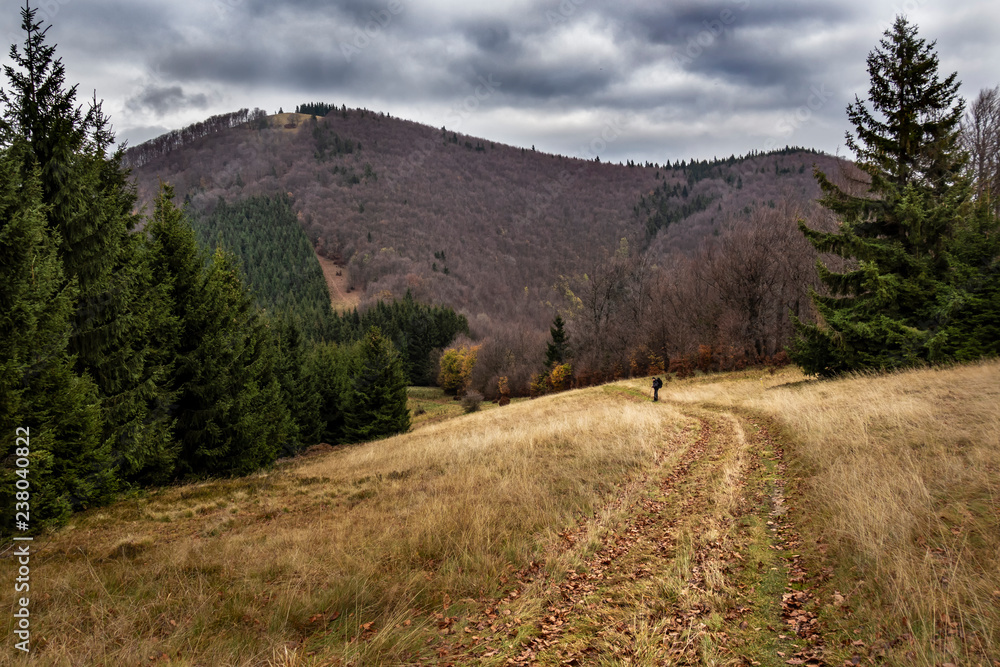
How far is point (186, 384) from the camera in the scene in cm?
1431

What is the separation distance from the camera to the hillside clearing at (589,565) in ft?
13.3

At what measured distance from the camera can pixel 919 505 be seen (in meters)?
5.43

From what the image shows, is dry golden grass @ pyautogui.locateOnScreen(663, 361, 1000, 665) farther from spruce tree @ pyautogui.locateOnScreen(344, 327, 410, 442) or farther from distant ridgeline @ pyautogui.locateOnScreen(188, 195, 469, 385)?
distant ridgeline @ pyautogui.locateOnScreen(188, 195, 469, 385)

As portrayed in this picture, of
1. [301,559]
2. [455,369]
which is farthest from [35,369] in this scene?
[455,369]

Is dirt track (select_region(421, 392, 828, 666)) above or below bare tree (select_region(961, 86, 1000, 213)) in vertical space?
below

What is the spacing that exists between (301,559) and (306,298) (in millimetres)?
138620

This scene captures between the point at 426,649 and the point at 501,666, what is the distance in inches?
29.4

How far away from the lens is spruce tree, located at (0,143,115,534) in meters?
7.05

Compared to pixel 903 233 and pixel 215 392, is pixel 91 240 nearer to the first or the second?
pixel 215 392

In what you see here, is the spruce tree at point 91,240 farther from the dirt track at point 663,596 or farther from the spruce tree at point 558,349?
the spruce tree at point 558,349

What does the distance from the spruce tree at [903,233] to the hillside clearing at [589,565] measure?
25.7 ft

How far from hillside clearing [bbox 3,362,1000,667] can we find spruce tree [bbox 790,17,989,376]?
782 cm

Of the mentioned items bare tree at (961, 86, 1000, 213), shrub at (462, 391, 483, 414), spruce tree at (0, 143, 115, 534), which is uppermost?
bare tree at (961, 86, 1000, 213)

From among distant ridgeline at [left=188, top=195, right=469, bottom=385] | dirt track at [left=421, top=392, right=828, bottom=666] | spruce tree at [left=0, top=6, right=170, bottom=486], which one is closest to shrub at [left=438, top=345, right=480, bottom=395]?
distant ridgeline at [left=188, top=195, right=469, bottom=385]
